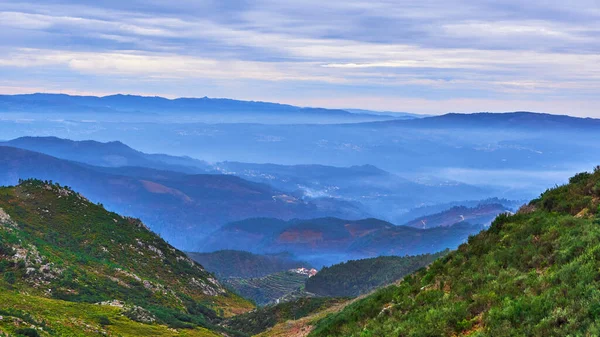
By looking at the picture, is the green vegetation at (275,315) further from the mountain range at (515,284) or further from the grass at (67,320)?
the mountain range at (515,284)

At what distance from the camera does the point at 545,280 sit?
70.7 ft

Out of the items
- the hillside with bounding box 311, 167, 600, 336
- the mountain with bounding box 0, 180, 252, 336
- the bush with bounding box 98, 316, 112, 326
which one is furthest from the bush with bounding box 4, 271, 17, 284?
the hillside with bounding box 311, 167, 600, 336

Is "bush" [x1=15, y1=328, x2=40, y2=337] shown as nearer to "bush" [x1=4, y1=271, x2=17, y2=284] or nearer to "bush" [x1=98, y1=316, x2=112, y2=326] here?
"bush" [x1=98, y1=316, x2=112, y2=326]

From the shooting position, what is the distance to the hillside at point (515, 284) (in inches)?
746

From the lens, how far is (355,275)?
170 m

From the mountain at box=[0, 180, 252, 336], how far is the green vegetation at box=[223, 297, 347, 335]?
3.64m

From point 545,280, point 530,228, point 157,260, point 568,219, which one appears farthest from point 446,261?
point 157,260

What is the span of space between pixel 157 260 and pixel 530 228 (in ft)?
220

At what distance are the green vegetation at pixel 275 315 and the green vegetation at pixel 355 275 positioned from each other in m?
72.1

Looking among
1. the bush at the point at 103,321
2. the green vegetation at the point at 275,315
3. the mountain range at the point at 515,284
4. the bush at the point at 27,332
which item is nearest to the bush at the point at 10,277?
the bush at the point at 103,321

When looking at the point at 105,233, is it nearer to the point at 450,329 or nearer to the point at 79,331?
the point at 79,331

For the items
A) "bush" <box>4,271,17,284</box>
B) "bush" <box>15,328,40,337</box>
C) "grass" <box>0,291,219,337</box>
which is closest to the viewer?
"bush" <box>15,328,40,337</box>

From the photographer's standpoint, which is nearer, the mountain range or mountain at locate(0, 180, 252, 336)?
the mountain range

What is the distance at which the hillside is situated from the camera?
18953mm
